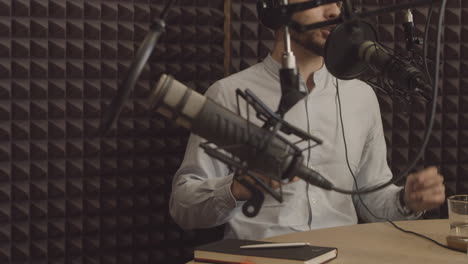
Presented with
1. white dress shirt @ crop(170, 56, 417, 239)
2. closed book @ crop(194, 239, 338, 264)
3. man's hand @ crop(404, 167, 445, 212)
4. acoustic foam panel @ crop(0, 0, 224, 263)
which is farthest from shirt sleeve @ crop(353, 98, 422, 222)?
closed book @ crop(194, 239, 338, 264)

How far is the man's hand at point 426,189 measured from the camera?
150 centimetres

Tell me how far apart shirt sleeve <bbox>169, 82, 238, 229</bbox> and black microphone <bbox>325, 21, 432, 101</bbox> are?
0.72 meters

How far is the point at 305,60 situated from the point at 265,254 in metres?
0.95

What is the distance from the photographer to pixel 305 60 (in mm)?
2064

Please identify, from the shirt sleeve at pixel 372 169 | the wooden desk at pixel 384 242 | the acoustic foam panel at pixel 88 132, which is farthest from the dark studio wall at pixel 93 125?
the wooden desk at pixel 384 242

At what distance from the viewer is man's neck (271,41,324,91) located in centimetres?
205

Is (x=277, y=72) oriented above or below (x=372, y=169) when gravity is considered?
above

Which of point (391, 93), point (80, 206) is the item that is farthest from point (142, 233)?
point (391, 93)

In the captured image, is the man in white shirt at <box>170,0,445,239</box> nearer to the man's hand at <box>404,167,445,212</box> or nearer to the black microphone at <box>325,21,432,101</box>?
the man's hand at <box>404,167,445,212</box>

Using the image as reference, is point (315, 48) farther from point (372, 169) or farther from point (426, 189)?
point (426, 189)

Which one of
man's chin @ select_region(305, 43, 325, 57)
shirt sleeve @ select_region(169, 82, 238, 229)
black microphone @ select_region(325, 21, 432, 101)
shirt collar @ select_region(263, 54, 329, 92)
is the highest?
black microphone @ select_region(325, 21, 432, 101)

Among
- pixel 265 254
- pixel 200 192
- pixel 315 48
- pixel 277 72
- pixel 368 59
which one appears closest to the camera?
pixel 368 59

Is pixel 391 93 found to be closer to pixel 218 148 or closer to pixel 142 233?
pixel 218 148

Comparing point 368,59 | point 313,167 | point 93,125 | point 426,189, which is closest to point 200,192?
point 313,167
